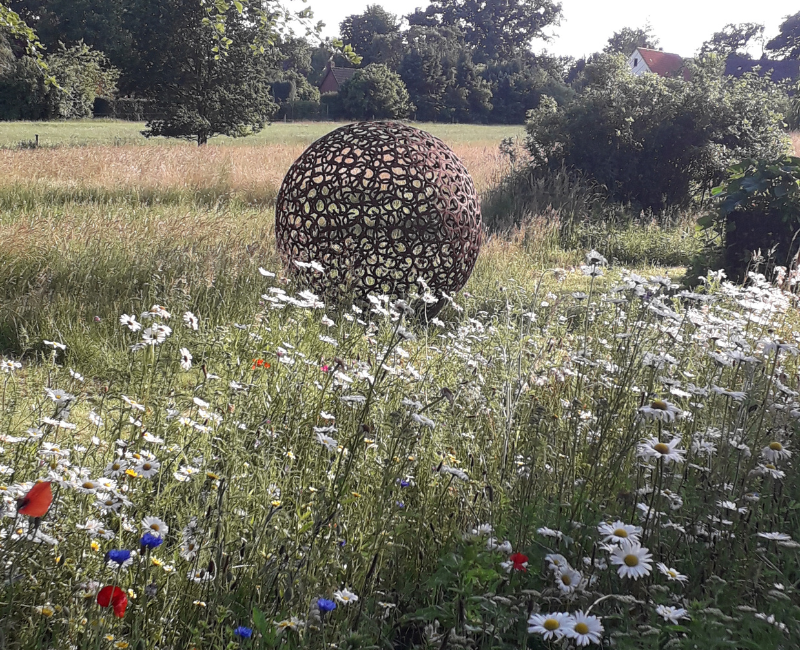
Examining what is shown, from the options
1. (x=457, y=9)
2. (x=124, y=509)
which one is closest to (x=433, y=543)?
(x=124, y=509)

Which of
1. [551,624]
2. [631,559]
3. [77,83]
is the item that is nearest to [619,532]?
[631,559]

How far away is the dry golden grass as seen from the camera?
1054 centimetres

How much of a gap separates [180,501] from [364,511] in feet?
1.89

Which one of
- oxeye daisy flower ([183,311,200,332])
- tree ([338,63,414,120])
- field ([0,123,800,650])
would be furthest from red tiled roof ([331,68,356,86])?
oxeye daisy flower ([183,311,200,332])

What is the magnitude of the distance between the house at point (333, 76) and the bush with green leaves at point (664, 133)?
196ft

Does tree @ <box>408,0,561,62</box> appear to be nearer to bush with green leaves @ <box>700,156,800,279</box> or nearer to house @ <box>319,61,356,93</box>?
house @ <box>319,61,356,93</box>

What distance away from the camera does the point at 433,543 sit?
7.25 feet

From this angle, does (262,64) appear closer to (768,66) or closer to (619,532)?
(619,532)

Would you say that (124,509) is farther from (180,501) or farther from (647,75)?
(647,75)

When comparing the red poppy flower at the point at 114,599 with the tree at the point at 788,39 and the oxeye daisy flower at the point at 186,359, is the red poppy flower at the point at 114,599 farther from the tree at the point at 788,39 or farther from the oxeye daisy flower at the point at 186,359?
the tree at the point at 788,39

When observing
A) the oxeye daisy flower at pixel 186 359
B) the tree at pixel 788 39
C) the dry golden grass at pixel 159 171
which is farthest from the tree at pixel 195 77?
the tree at pixel 788 39

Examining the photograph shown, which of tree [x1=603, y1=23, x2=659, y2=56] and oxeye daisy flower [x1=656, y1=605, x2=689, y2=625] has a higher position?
tree [x1=603, y1=23, x2=659, y2=56]

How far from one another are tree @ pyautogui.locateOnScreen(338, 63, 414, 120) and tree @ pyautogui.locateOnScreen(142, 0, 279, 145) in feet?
69.4

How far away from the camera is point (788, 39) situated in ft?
184
